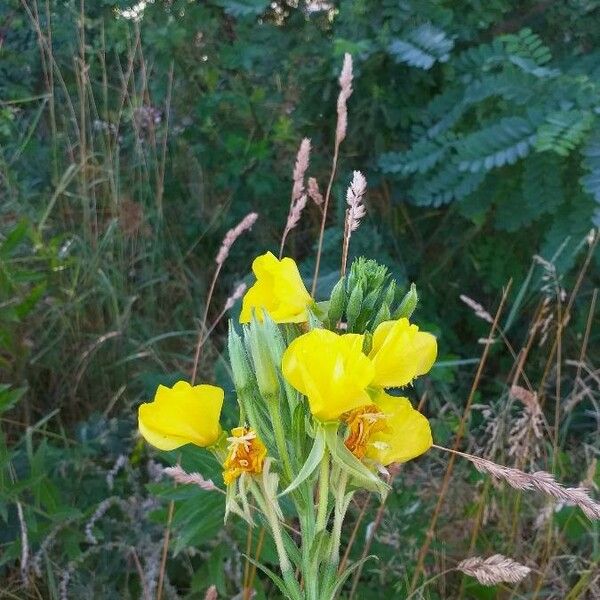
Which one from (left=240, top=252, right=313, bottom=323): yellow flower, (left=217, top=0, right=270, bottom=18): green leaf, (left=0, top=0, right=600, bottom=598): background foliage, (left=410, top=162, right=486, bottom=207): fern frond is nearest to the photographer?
(left=240, top=252, right=313, bottom=323): yellow flower

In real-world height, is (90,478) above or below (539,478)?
below

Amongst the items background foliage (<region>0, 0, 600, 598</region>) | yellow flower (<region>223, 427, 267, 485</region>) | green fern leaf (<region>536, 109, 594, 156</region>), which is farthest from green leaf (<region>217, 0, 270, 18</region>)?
yellow flower (<region>223, 427, 267, 485</region>)

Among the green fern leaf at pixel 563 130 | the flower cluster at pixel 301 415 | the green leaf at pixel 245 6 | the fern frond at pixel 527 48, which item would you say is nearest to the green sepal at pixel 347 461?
the flower cluster at pixel 301 415

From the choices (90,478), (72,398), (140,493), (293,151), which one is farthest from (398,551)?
(293,151)

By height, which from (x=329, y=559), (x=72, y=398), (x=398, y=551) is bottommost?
(x=72, y=398)

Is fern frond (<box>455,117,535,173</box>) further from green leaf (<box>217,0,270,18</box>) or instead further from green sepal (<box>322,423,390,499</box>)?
green sepal (<box>322,423,390,499</box>)

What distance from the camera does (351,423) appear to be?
58 cm

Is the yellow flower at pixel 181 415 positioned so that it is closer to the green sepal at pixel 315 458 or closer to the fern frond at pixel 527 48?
the green sepal at pixel 315 458

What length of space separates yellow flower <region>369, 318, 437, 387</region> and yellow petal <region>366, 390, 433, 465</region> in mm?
30

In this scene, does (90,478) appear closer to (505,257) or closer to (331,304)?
(331,304)

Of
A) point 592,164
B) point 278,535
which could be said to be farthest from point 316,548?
point 592,164

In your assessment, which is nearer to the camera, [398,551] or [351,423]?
[351,423]

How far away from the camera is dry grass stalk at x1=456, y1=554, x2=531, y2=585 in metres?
0.68

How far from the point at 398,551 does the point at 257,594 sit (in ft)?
0.94
